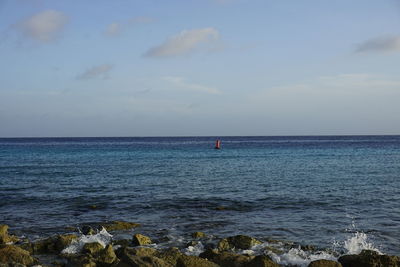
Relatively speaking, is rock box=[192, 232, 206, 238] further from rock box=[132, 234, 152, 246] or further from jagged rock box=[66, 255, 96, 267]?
jagged rock box=[66, 255, 96, 267]

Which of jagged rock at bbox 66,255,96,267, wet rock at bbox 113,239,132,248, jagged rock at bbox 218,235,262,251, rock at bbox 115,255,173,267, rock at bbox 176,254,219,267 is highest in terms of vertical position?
rock at bbox 115,255,173,267

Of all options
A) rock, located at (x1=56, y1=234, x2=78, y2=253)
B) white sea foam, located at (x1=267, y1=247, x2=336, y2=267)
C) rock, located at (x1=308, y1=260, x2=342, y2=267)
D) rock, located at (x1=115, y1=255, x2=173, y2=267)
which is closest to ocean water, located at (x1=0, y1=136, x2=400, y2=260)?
white sea foam, located at (x1=267, y1=247, x2=336, y2=267)

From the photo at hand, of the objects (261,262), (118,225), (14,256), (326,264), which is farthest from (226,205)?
(14,256)

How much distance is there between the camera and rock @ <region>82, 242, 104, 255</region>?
1294cm

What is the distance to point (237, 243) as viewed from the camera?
13625 mm

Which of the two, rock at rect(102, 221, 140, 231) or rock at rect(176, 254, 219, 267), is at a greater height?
rock at rect(176, 254, 219, 267)

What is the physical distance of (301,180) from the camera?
1185 inches

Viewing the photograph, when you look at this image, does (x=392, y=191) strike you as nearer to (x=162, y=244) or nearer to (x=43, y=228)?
(x=162, y=244)

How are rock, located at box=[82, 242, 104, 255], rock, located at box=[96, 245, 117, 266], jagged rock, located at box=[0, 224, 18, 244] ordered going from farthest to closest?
jagged rock, located at box=[0, 224, 18, 244] < rock, located at box=[82, 242, 104, 255] < rock, located at box=[96, 245, 117, 266]

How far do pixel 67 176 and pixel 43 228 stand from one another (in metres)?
17.9

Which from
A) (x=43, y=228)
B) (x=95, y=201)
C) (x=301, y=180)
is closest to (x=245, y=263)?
(x=43, y=228)

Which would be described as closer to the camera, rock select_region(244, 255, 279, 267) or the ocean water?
rock select_region(244, 255, 279, 267)

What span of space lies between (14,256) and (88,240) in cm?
295

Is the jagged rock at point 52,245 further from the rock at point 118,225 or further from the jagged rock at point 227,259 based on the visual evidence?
the jagged rock at point 227,259
